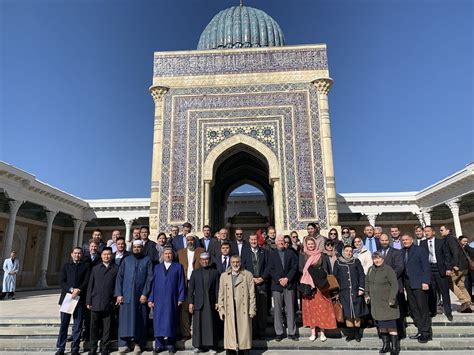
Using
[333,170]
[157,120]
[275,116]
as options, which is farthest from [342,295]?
[157,120]

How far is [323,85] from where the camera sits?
10641mm

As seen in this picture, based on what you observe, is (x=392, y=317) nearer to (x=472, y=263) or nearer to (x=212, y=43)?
(x=472, y=263)

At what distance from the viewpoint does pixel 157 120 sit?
35.3 ft

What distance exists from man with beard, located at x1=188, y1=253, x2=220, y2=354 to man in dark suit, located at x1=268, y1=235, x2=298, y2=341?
78 centimetres

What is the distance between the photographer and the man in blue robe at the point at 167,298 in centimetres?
417

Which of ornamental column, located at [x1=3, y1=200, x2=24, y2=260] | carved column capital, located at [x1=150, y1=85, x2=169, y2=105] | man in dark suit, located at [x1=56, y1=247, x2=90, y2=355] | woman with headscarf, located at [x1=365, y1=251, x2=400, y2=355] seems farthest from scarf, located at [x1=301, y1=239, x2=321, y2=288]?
ornamental column, located at [x1=3, y1=200, x2=24, y2=260]

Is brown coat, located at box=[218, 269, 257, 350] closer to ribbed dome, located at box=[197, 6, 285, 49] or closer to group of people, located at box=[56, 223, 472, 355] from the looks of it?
group of people, located at box=[56, 223, 472, 355]

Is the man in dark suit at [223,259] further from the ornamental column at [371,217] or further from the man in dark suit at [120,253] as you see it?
the ornamental column at [371,217]

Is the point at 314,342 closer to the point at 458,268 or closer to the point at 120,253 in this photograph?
the point at 458,268

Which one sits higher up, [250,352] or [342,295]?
[342,295]

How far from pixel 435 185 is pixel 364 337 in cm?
Answer: 1235

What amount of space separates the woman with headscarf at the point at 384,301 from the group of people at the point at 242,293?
11 mm

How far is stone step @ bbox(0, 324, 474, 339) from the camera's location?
4480 mm

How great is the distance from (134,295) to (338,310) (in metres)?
2.58
